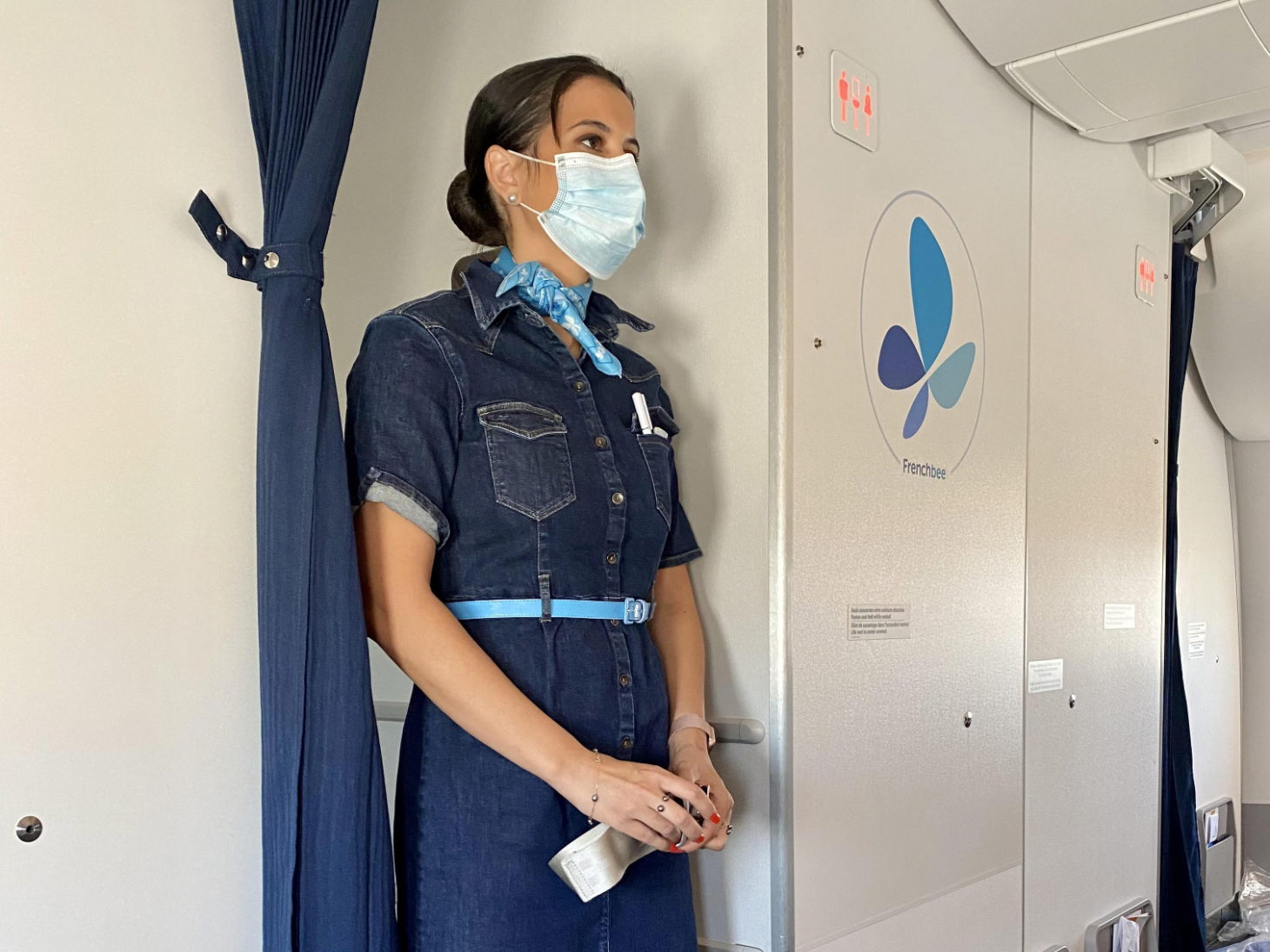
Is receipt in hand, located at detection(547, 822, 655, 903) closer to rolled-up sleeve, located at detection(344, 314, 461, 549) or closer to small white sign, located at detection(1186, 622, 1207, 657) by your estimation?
rolled-up sleeve, located at detection(344, 314, 461, 549)

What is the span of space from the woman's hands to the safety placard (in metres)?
1.14

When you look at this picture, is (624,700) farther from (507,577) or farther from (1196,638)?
(1196,638)

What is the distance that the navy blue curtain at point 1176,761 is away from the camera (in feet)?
11.0

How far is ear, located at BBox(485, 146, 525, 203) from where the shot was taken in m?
1.63

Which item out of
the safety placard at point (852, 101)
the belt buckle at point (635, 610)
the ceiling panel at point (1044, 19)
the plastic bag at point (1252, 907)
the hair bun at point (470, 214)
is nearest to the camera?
the belt buckle at point (635, 610)

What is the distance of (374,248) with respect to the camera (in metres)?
2.13

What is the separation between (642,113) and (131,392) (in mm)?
967

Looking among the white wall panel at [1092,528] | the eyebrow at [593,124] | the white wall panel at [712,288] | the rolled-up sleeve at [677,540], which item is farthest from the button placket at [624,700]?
the white wall panel at [1092,528]

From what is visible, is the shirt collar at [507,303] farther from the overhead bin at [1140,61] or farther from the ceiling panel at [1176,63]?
the ceiling panel at [1176,63]

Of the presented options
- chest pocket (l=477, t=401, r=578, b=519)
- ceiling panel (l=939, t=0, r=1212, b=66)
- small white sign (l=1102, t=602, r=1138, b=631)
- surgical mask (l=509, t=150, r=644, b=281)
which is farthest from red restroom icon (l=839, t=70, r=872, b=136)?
small white sign (l=1102, t=602, r=1138, b=631)

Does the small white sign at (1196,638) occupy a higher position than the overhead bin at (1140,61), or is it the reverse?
the overhead bin at (1140,61)

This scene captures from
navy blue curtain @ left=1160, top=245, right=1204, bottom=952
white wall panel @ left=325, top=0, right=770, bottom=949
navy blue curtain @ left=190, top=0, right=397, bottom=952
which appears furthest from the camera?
navy blue curtain @ left=1160, top=245, right=1204, bottom=952

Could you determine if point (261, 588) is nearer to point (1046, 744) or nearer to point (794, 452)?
point (794, 452)

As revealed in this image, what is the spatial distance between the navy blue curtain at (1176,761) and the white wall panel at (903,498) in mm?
1088
